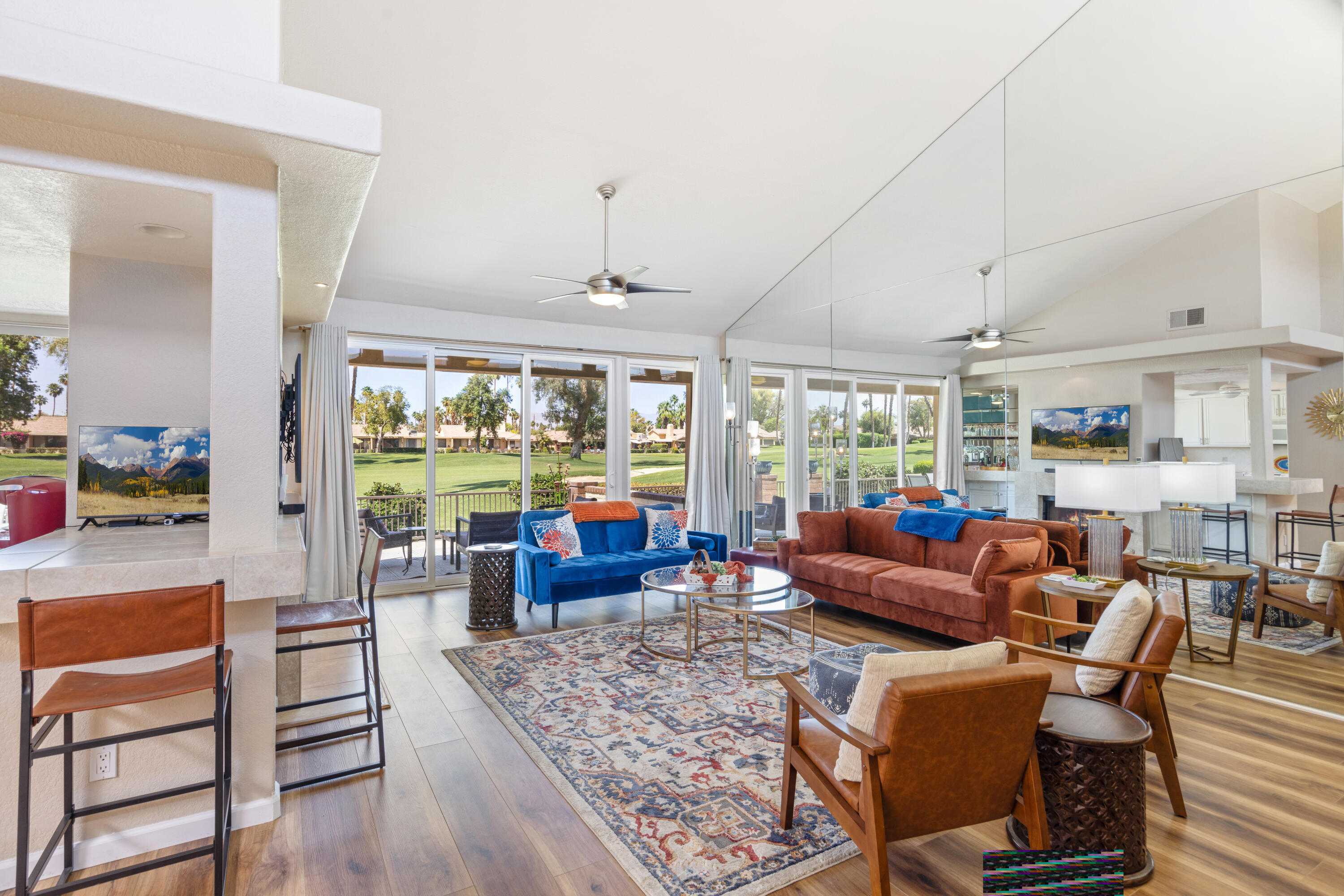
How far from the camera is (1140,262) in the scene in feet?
13.9

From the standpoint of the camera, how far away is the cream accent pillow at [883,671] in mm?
1817

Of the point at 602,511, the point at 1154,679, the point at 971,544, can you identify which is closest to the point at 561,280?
the point at 602,511

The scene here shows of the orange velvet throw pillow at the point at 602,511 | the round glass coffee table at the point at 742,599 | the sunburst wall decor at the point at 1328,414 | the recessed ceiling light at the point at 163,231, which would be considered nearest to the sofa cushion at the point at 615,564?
the orange velvet throw pillow at the point at 602,511

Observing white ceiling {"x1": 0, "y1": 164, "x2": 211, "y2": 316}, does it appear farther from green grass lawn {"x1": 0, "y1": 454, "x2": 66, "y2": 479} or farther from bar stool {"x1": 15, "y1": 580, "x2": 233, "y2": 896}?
green grass lawn {"x1": 0, "y1": 454, "x2": 66, "y2": 479}

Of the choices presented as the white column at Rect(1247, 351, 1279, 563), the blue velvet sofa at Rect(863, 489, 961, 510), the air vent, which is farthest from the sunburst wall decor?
the blue velvet sofa at Rect(863, 489, 961, 510)

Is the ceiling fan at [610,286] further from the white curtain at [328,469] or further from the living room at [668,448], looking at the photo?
the white curtain at [328,469]

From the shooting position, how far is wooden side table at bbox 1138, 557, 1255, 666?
3.71 m

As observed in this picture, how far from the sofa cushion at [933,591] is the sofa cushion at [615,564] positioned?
5.72 feet

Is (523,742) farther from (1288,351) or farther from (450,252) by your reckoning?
(1288,351)

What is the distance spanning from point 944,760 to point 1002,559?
9.13ft

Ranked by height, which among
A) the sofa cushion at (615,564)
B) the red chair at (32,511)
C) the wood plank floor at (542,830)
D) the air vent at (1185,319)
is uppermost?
the air vent at (1185,319)

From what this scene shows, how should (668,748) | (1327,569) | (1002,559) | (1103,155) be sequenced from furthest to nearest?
(1103,155) < (1002,559) < (1327,569) < (668,748)

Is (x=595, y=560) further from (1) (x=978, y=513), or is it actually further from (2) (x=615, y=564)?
(1) (x=978, y=513)

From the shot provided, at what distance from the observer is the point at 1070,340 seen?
4.59 metres
